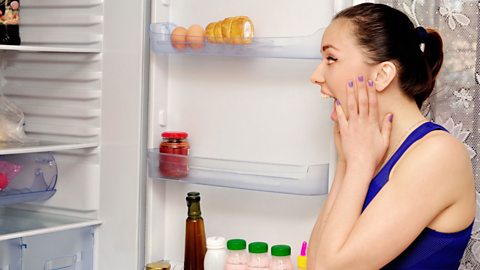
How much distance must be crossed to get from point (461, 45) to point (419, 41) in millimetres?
276

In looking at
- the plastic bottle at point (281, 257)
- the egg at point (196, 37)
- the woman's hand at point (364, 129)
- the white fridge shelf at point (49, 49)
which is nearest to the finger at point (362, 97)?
the woman's hand at point (364, 129)

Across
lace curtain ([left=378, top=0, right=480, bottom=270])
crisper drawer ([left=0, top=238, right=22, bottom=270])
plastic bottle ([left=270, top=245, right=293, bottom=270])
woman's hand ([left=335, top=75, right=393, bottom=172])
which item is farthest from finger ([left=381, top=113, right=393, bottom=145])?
crisper drawer ([left=0, top=238, right=22, bottom=270])

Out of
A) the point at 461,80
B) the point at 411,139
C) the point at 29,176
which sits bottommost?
the point at 29,176

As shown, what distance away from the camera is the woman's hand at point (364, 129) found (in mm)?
1546

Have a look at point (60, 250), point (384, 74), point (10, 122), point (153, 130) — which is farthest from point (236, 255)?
point (10, 122)

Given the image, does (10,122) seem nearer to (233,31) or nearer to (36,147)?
(36,147)

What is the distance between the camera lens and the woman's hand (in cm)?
155

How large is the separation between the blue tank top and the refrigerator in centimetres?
38

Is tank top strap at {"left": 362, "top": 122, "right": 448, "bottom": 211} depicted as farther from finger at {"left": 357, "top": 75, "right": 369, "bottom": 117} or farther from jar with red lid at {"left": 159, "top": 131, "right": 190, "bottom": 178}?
jar with red lid at {"left": 159, "top": 131, "right": 190, "bottom": 178}

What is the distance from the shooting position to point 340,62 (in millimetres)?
1571

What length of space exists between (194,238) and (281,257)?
9.9 inches

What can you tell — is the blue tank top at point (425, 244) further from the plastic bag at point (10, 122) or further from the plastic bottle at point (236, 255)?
the plastic bag at point (10, 122)

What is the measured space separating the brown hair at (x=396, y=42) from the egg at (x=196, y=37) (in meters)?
0.53

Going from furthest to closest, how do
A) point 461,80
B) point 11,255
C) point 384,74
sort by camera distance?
point 11,255 < point 461,80 < point 384,74
